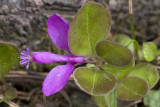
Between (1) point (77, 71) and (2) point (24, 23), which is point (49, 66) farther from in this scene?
(1) point (77, 71)

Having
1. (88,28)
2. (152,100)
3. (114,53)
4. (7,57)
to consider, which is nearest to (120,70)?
(114,53)

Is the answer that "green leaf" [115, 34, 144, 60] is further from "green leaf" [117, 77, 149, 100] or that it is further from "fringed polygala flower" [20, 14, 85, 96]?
"fringed polygala flower" [20, 14, 85, 96]

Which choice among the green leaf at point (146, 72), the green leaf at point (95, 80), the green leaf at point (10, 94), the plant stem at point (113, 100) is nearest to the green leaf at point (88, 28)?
the green leaf at point (95, 80)

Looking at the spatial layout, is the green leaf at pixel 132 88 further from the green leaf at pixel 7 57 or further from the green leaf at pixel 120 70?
the green leaf at pixel 7 57

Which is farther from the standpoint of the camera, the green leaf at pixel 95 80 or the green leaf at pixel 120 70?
the green leaf at pixel 120 70

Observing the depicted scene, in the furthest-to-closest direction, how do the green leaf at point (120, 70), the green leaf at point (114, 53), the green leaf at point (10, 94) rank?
the green leaf at point (10, 94) < the green leaf at point (120, 70) < the green leaf at point (114, 53)

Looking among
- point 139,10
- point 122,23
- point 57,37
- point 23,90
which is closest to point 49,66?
point 23,90

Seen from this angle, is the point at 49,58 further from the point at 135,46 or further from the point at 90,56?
the point at 135,46
